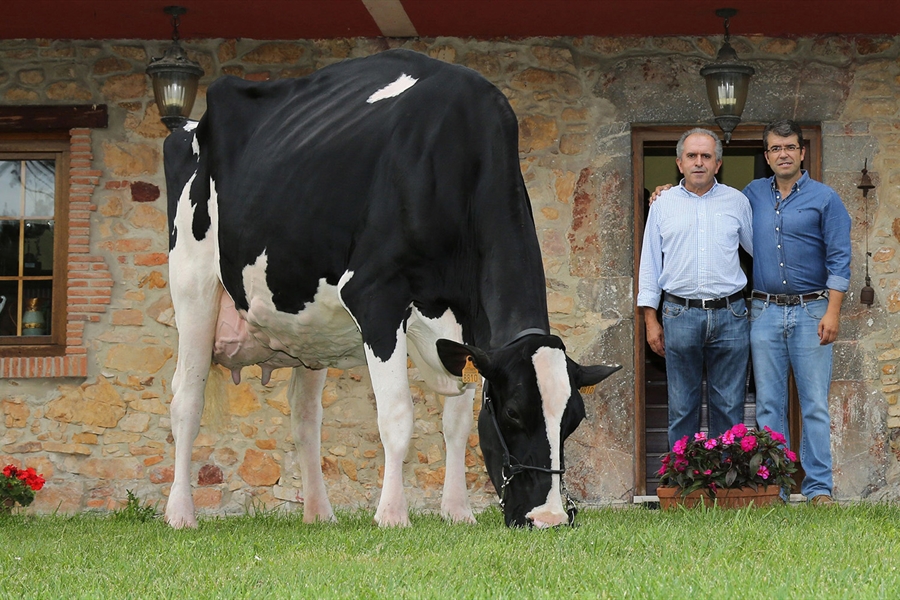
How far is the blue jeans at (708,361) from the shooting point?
19.0 feet

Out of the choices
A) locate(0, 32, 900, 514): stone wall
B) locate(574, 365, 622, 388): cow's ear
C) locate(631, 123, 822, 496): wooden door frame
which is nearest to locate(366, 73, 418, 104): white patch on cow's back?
locate(574, 365, 622, 388): cow's ear

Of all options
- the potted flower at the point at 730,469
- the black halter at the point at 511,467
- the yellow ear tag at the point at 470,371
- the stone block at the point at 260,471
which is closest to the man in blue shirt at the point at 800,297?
the potted flower at the point at 730,469

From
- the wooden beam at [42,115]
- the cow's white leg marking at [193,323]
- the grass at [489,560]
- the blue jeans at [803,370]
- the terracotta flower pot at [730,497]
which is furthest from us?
the wooden beam at [42,115]

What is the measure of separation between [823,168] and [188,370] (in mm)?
4271

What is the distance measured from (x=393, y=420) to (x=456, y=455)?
48 cm

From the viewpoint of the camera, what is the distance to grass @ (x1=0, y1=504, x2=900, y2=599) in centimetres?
305

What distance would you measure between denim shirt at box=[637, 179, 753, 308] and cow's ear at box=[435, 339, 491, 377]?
1886mm

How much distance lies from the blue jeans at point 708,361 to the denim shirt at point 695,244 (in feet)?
0.34

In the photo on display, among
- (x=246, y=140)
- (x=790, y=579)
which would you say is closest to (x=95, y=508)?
(x=246, y=140)

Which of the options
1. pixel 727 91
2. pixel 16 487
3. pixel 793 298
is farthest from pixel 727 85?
pixel 16 487

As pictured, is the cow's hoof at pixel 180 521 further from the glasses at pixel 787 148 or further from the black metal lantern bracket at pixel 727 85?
the black metal lantern bracket at pixel 727 85

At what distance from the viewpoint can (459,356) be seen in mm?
4199

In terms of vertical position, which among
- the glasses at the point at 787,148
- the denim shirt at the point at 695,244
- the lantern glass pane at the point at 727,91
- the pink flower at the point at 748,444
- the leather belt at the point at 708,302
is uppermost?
the lantern glass pane at the point at 727,91

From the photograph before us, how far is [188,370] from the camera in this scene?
5609mm
